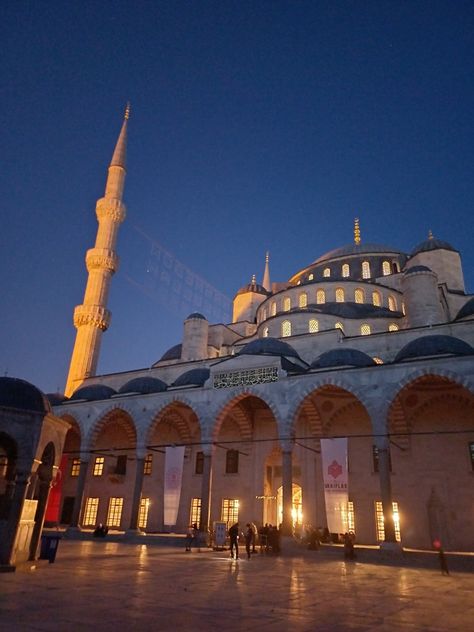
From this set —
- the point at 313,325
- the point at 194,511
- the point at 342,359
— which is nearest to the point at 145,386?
the point at 194,511

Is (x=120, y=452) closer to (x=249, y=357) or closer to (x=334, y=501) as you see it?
(x=249, y=357)

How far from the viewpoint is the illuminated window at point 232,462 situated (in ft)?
71.1

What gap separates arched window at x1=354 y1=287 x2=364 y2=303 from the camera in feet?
83.6

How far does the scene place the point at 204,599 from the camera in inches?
233

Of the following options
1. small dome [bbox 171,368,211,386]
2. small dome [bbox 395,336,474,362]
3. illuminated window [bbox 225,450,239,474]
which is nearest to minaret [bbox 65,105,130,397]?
small dome [bbox 171,368,211,386]

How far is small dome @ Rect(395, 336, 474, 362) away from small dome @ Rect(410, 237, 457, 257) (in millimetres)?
11282

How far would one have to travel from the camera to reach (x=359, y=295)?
25578mm

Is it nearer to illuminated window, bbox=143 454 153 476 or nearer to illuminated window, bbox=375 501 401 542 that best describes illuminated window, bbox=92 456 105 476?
illuminated window, bbox=143 454 153 476

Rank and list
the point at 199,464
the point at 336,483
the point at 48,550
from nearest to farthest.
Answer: the point at 48,550, the point at 336,483, the point at 199,464

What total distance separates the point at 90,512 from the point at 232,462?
28.3 ft

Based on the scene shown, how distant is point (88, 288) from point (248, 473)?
16.0 meters

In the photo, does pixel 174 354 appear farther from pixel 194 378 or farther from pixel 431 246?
pixel 431 246

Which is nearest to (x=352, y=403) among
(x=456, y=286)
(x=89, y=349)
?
(x=456, y=286)

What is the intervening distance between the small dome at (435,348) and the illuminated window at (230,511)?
10.2 m
